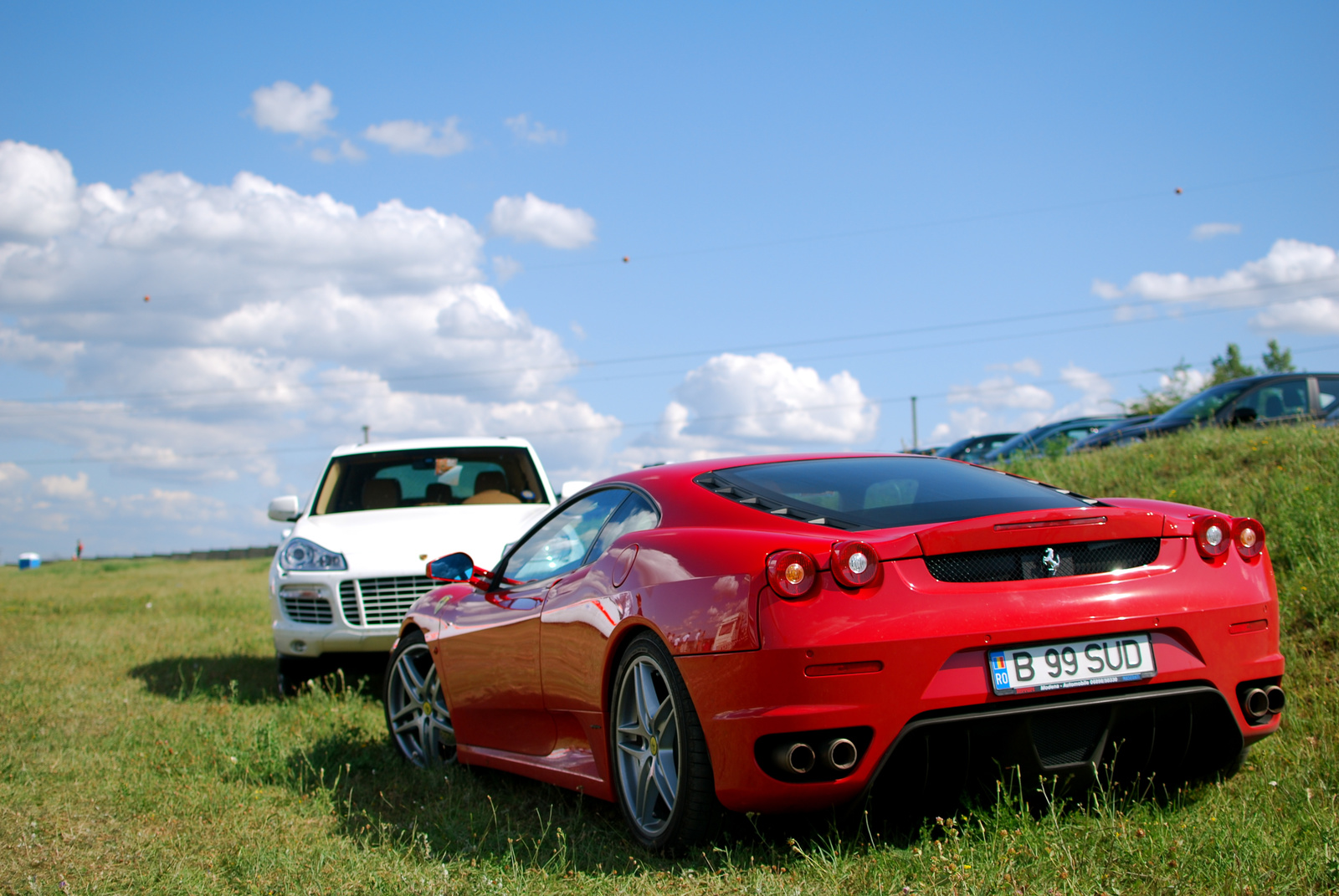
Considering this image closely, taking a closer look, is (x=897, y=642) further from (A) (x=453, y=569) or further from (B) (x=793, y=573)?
(A) (x=453, y=569)

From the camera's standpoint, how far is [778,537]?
3.44 m

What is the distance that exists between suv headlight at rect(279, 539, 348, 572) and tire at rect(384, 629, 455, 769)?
188 centimetres

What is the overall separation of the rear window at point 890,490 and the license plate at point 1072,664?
441 mm

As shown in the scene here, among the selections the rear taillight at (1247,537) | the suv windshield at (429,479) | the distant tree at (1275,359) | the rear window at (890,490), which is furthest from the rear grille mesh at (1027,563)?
the distant tree at (1275,359)

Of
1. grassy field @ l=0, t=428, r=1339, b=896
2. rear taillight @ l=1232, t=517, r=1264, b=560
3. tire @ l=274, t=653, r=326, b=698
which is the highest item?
rear taillight @ l=1232, t=517, r=1264, b=560

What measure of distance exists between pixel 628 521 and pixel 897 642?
1.30 m

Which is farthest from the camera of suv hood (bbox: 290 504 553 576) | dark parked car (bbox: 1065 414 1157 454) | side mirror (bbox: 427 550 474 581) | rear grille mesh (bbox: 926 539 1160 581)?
dark parked car (bbox: 1065 414 1157 454)

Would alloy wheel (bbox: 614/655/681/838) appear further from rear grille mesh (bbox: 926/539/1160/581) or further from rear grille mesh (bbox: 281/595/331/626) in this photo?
→ rear grille mesh (bbox: 281/595/331/626)

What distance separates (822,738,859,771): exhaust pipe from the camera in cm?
322

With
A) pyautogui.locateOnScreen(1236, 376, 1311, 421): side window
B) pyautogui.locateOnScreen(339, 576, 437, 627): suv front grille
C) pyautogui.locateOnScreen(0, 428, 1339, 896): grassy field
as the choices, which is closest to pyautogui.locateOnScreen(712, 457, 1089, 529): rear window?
pyautogui.locateOnScreen(0, 428, 1339, 896): grassy field

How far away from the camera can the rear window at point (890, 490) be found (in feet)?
11.9

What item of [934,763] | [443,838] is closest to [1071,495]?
[934,763]

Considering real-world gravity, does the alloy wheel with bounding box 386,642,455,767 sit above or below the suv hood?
below

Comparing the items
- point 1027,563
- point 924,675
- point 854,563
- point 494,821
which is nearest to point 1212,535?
point 1027,563
